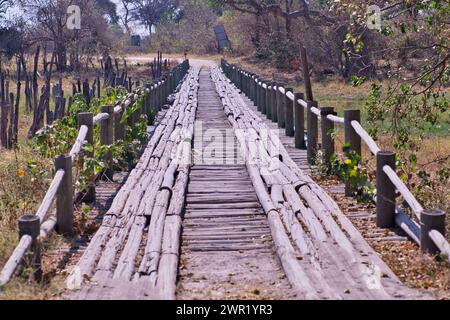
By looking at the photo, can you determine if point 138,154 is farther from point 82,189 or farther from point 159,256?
point 159,256

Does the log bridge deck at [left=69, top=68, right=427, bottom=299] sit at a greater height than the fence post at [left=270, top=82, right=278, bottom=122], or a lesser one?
lesser

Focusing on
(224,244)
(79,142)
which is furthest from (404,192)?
(79,142)

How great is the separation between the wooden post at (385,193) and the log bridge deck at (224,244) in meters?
0.33

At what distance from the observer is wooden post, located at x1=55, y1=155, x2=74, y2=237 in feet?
20.2

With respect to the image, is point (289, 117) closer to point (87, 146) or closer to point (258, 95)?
point (258, 95)

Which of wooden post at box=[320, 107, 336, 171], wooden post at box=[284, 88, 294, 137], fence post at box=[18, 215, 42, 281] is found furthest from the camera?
wooden post at box=[284, 88, 294, 137]

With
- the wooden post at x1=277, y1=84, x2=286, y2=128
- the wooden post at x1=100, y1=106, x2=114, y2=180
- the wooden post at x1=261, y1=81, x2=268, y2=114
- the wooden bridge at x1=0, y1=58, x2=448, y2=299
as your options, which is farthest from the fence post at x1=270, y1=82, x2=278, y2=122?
the wooden post at x1=100, y1=106, x2=114, y2=180

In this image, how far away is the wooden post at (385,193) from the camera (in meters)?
6.45

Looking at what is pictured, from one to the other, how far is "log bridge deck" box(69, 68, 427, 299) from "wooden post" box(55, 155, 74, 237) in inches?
11.5

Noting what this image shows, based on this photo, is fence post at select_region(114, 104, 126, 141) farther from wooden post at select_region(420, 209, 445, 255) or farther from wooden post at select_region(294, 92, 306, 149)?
wooden post at select_region(420, 209, 445, 255)

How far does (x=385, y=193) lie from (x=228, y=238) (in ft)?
4.46
